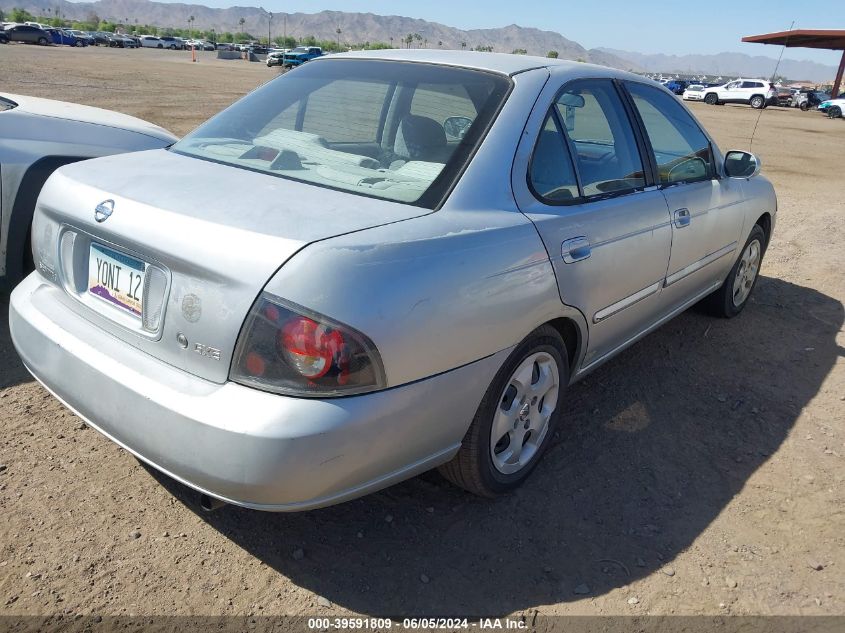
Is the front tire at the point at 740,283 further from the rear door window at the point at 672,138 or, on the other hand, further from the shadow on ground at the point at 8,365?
the shadow on ground at the point at 8,365

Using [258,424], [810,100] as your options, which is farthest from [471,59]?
[810,100]

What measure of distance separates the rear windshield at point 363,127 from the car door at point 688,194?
1.19 meters

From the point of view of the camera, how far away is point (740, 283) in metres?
5.12

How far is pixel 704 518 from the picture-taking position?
2.88 meters

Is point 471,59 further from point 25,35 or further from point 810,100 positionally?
point 25,35

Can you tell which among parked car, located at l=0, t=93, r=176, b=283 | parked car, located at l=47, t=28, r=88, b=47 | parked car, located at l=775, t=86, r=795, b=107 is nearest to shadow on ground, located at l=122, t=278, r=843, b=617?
parked car, located at l=0, t=93, r=176, b=283

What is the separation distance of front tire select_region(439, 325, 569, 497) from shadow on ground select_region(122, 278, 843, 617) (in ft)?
0.50

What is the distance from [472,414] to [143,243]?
4.01 ft

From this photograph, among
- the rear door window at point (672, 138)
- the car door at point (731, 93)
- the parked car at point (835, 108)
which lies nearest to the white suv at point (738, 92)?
the car door at point (731, 93)

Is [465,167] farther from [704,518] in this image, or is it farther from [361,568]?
[704,518]

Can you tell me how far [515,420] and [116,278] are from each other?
5.18ft

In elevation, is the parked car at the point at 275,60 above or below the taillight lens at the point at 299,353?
above

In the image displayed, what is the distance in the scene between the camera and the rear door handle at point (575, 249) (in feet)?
8.95

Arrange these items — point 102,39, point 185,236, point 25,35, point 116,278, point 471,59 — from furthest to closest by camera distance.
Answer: point 102,39 < point 25,35 < point 471,59 < point 116,278 < point 185,236
